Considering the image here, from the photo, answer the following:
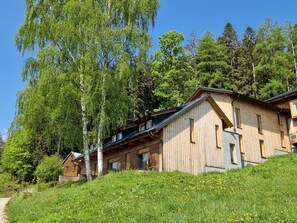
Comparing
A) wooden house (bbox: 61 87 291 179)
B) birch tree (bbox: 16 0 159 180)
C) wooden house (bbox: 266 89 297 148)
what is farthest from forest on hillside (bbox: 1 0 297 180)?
wooden house (bbox: 266 89 297 148)

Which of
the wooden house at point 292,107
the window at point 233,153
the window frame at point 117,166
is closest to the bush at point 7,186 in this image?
the window frame at point 117,166

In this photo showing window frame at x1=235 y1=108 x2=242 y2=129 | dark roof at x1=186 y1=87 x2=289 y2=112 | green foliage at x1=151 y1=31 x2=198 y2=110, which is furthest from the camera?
green foliage at x1=151 y1=31 x2=198 y2=110

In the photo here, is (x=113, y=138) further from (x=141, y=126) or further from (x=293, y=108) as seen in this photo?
(x=293, y=108)

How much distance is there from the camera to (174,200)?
506 inches

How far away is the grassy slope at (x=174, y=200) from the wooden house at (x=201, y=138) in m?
3.84

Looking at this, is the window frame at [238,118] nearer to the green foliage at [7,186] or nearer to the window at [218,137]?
the window at [218,137]

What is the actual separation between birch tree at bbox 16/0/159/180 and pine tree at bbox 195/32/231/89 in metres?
26.9

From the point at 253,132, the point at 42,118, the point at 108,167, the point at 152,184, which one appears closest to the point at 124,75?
the point at 42,118

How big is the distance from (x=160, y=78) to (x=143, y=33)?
22809 millimetres

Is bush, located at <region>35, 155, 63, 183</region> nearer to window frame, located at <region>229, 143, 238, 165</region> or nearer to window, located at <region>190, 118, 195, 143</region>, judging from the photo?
window, located at <region>190, 118, 195, 143</region>

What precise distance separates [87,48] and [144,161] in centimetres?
911

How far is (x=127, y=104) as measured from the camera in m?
22.8

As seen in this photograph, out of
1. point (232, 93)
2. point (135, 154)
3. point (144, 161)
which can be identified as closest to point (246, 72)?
point (232, 93)

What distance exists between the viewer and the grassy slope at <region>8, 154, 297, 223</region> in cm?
997
